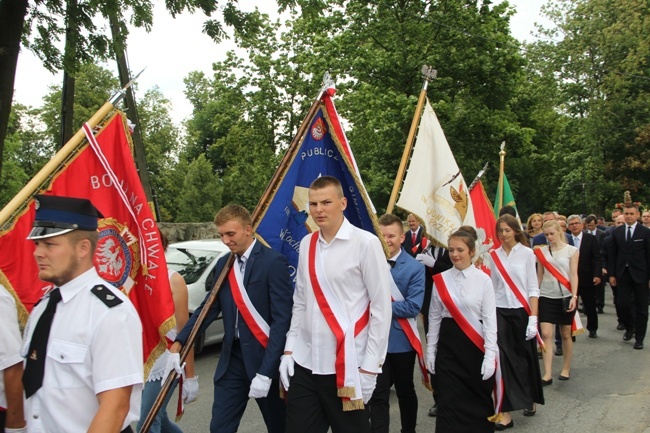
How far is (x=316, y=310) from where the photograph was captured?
3.60 m

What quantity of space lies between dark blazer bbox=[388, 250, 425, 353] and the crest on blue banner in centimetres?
68

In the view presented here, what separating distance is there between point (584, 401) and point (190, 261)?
5.58 metres

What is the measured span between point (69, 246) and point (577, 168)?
34118 mm

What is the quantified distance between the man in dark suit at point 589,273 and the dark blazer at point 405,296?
606cm

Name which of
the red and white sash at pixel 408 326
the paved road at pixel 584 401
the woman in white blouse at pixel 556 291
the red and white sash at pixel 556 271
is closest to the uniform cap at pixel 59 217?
the red and white sash at pixel 408 326

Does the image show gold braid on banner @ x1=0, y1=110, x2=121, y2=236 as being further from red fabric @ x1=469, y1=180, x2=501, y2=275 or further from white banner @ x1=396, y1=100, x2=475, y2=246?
red fabric @ x1=469, y1=180, x2=501, y2=275

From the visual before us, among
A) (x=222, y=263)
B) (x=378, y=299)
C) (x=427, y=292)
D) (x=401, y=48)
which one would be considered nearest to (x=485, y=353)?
(x=378, y=299)

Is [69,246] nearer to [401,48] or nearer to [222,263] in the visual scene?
[222,263]

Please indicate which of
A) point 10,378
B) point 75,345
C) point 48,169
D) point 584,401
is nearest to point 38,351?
point 75,345

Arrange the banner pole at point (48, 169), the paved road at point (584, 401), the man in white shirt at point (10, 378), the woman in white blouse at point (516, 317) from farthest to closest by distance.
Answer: the paved road at point (584, 401) < the woman in white blouse at point (516, 317) < the banner pole at point (48, 169) < the man in white shirt at point (10, 378)

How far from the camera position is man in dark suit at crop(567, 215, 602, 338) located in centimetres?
1012

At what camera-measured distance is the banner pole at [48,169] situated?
11.8 ft

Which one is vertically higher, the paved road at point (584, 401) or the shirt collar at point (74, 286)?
the shirt collar at point (74, 286)

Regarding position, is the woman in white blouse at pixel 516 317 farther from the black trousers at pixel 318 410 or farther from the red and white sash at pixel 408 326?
the black trousers at pixel 318 410
